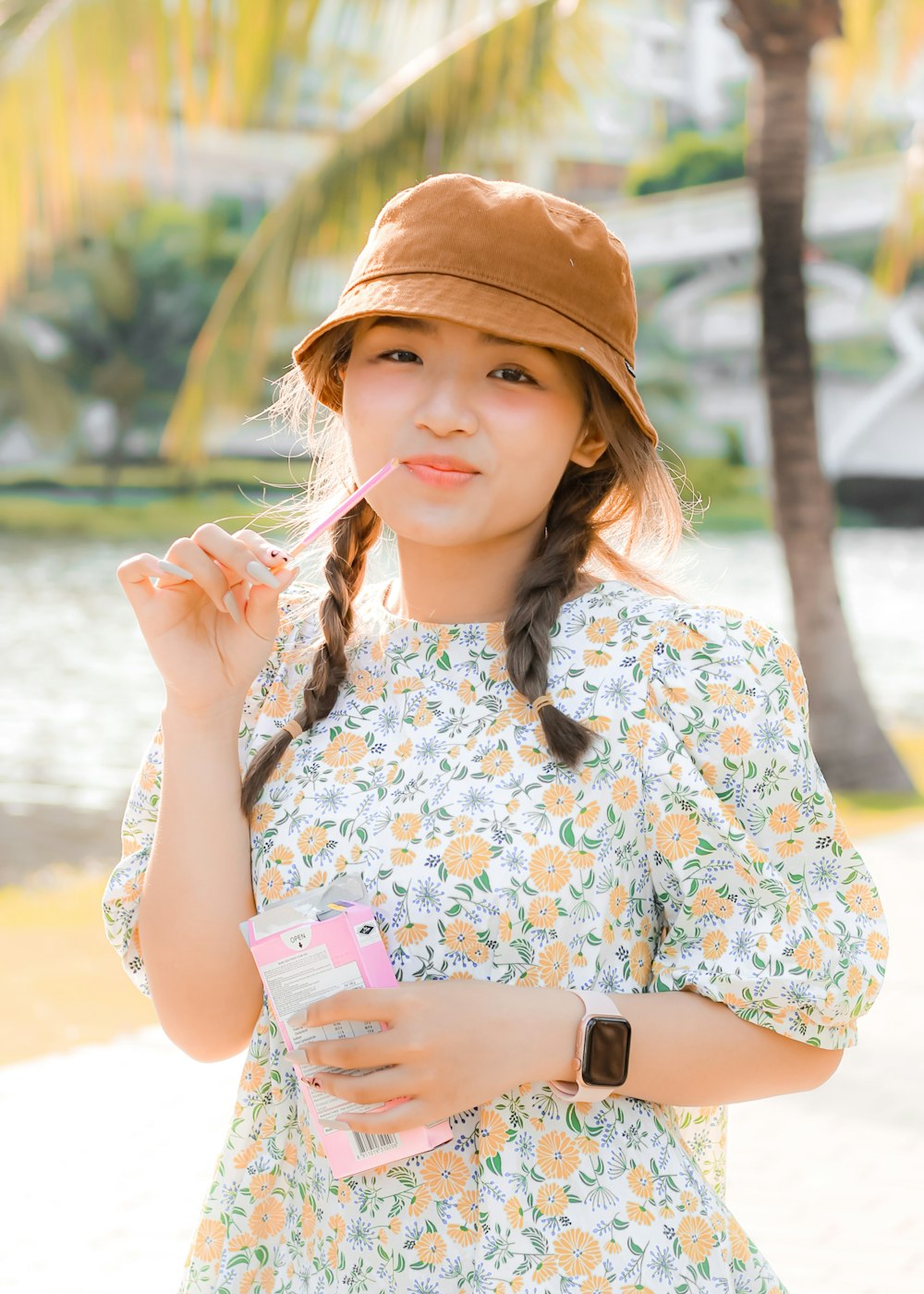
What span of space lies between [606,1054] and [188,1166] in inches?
111

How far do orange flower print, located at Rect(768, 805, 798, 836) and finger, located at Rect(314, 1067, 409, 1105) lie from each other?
16.2 inches

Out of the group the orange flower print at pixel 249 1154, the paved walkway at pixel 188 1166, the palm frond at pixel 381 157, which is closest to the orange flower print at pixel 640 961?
the orange flower print at pixel 249 1154

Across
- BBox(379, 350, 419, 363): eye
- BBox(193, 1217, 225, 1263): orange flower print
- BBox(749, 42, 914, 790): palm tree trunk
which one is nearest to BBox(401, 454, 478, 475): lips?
BBox(379, 350, 419, 363): eye

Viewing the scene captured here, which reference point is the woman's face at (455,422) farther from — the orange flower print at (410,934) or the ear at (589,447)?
the orange flower print at (410,934)

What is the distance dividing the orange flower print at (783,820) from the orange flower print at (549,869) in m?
0.20

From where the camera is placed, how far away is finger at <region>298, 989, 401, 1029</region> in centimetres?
127

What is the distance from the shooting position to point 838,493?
2858 centimetres

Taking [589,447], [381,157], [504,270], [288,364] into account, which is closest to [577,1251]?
[589,447]

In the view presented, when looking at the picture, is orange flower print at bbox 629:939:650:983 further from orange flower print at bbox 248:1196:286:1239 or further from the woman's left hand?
A: orange flower print at bbox 248:1196:286:1239

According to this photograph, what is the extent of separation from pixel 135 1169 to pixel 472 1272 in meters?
2.72

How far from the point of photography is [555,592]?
153 cm

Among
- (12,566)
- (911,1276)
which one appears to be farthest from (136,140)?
(12,566)

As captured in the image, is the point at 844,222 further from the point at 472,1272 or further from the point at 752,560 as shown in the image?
the point at 472,1272

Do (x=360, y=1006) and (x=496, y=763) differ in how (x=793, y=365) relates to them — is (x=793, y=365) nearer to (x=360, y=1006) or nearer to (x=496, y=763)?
(x=496, y=763)
